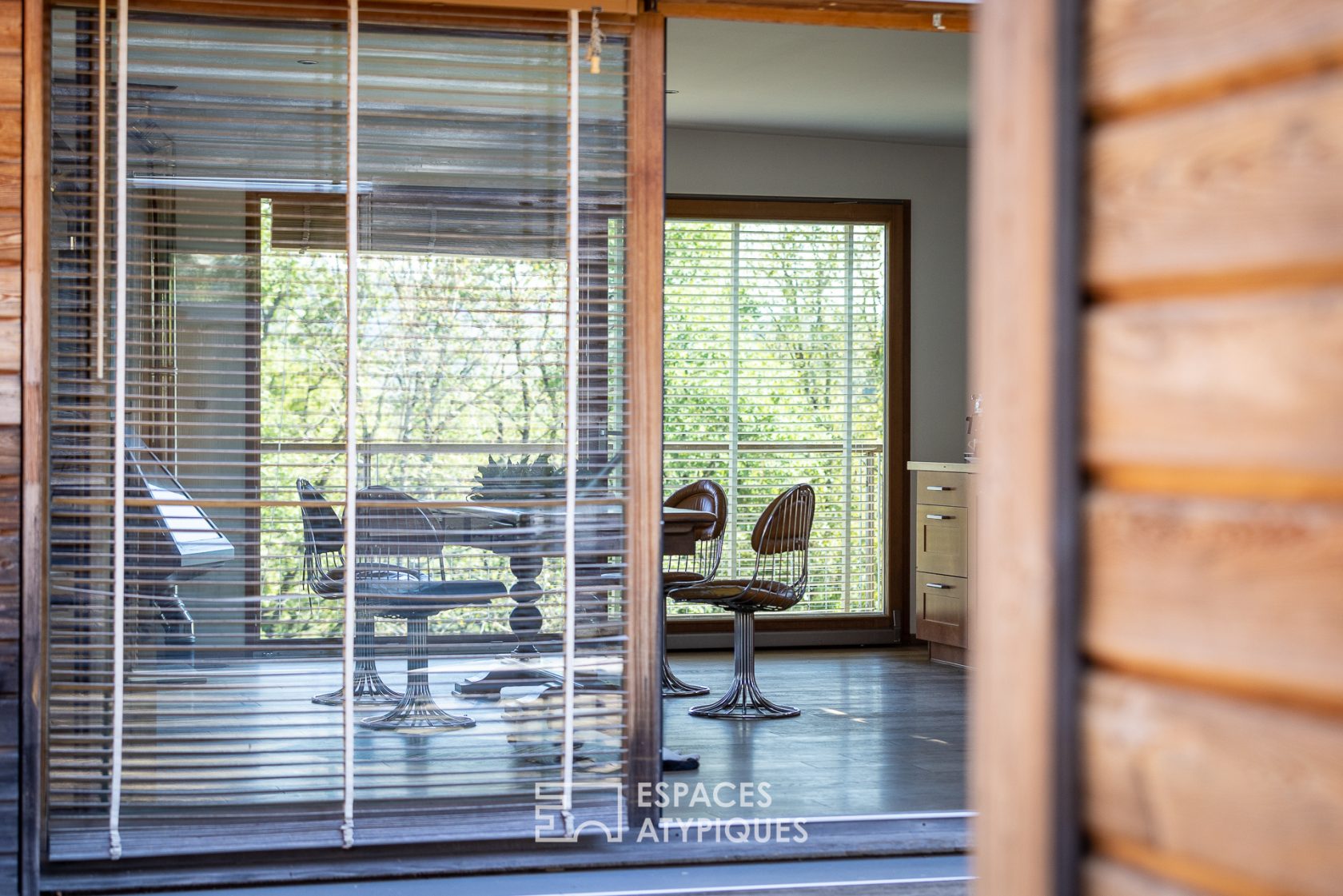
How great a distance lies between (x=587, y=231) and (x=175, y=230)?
1.03 m

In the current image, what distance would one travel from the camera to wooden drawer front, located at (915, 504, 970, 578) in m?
6.55

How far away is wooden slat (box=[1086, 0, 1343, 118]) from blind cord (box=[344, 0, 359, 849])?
229 centimetres

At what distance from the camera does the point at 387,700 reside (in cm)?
323

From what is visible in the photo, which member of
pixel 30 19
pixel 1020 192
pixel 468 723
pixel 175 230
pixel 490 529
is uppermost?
pixel 30 19

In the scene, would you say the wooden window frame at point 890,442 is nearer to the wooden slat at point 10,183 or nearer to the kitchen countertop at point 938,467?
the kitchen countertop at point 938,467

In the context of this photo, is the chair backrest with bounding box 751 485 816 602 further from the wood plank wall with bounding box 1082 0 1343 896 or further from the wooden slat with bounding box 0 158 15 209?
the wood plank wall with bounding box 1082 0 1343 896

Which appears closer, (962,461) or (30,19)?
(30,19)

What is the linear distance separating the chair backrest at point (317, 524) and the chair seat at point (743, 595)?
2329 mm

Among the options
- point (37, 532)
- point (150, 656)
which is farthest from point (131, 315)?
point (150, 656)

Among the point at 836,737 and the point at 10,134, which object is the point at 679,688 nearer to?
the point at 836,737

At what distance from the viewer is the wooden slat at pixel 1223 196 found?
1.13 meters

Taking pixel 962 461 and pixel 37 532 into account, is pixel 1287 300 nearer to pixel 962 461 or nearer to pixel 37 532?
pixel 37 532

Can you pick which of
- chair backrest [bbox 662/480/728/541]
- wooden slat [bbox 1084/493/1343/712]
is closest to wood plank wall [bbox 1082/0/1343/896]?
wooden slat [bbox 1084/493/1343/712]

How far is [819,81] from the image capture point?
5.91 m
